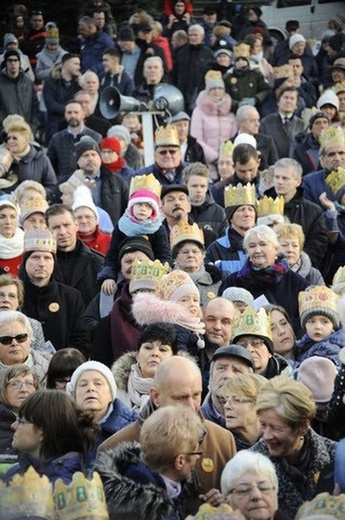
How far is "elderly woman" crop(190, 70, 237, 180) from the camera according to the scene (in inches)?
776

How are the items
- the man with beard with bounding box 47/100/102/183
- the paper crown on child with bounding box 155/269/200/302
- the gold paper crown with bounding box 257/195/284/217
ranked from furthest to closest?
the man with beard with bounding box 47/100/102/183 → the gold paper crown with bounding box 257/195/284/217 → the paper crown on child with bounding box 155/269/200/302

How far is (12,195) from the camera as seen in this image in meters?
15.1

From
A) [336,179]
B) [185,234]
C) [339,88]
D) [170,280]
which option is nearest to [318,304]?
[170,280]

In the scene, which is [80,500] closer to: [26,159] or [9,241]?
[9,241]

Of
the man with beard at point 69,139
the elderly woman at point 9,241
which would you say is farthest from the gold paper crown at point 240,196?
the man with beard at point 69,139

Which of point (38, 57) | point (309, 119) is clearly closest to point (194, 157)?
point (309, 119)

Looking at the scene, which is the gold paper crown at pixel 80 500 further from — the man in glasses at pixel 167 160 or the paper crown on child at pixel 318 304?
the man in glasses at pixel 167 160

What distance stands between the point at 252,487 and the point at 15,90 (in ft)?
45.7

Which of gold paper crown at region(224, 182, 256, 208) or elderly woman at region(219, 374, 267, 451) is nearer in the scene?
elderly woman at region(219, 374, 267, 451)

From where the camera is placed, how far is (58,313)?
12414 millimetres

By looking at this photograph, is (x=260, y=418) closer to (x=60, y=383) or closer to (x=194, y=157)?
(x=60, y=383)

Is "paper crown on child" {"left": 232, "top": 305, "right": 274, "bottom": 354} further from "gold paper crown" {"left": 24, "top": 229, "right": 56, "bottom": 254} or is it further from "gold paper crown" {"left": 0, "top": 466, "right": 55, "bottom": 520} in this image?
"gold paper crown" {"left": 0, "top": 466, "right": 55, "bottom": 520}

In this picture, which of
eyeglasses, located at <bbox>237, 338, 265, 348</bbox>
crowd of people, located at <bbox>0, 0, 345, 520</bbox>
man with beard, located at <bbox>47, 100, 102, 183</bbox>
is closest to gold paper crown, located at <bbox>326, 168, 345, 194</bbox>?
crowd of people, located at <bbox>0, 0, 345, 520</bbox>

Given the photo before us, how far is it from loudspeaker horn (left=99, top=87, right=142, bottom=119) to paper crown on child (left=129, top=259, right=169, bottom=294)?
6416 mm
